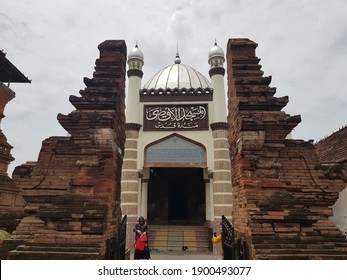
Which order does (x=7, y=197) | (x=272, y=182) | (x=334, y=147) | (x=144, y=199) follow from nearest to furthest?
(x=272, y=182)
(x=7, y=197)
(x=334, y=147)
(x=144, y=199)

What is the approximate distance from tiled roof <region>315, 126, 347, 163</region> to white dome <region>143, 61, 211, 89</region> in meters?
7.61

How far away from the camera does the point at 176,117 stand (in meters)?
14.6

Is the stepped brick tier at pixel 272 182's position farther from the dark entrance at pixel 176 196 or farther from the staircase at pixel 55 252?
the dark entrance at pixel 176 196

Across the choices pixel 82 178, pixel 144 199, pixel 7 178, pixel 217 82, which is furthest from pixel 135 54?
pixel 82 178

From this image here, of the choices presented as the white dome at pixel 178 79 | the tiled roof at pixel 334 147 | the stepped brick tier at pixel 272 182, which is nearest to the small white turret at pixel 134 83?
the white dome at pixel 178 79

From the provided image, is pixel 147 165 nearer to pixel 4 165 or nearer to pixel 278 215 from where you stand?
pixel 4 165

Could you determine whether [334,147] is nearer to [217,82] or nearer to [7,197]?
[217,82]

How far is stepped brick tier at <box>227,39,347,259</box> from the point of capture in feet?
12.9

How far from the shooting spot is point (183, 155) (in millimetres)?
14000

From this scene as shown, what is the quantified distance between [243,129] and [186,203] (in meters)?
12.2

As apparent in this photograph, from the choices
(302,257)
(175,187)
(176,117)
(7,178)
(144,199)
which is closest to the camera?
(302,257)

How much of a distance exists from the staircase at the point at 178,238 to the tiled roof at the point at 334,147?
22.2 ft

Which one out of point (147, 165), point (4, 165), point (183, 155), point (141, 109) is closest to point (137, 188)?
point (147, 165)

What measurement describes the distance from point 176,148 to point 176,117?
1.82 metres
